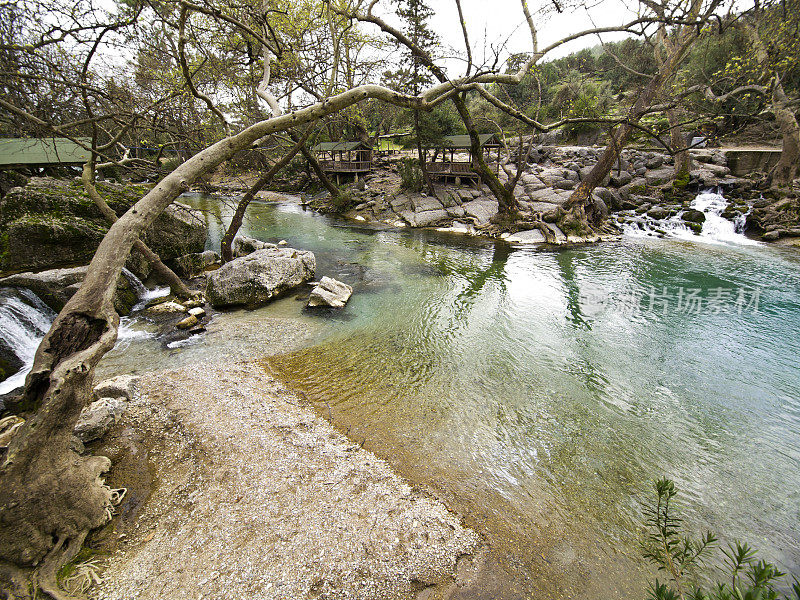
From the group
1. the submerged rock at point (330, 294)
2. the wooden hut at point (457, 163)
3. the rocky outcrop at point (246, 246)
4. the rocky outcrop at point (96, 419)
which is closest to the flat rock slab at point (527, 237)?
the wooden hut at point (457, 163)

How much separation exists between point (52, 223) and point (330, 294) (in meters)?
7.09

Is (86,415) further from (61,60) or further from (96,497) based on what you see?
(61,60)

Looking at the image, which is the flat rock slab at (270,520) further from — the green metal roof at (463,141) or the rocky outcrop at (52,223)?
the green metal roof at (463,141)

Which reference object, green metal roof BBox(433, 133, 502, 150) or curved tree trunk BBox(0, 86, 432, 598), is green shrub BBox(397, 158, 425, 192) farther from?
curved tree trunk BBox(0, 86, 432, 598)

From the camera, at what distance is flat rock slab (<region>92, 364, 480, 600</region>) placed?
294 cm

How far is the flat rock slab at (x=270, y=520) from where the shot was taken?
2943mm

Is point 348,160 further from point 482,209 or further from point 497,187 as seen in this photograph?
point 497,187

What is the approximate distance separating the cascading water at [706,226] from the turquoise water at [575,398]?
5.26m

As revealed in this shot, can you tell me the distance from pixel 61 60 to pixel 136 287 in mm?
4998

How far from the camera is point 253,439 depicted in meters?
4.53

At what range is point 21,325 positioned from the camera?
6.50 meters

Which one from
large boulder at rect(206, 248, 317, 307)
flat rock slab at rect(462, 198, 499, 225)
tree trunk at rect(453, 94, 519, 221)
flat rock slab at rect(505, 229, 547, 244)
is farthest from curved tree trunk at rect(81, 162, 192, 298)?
flat rock slab at rect(462, 198, 499, 225)

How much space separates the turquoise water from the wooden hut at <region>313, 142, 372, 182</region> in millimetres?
19073

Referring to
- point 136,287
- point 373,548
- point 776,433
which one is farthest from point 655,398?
point 136,287
